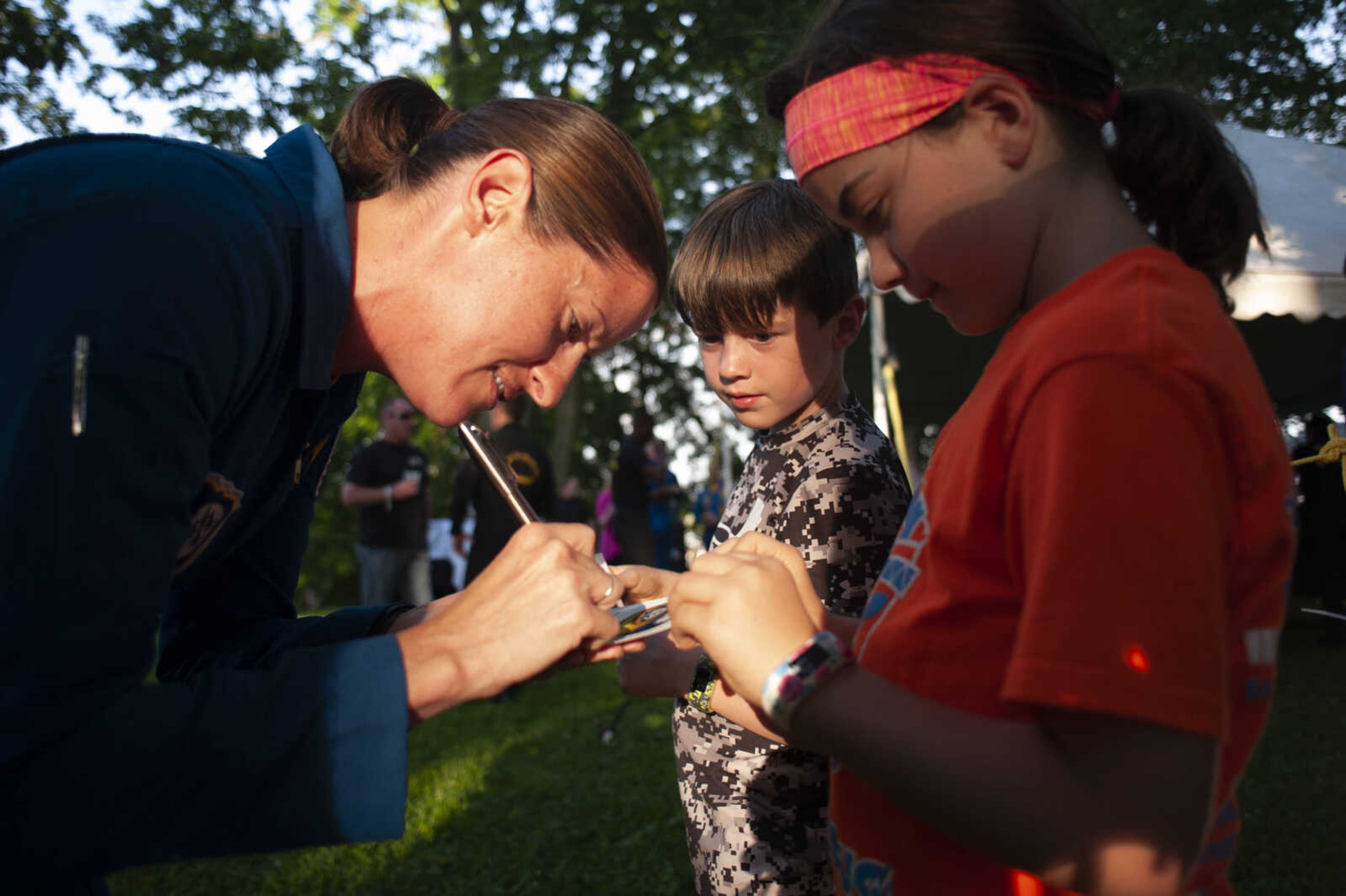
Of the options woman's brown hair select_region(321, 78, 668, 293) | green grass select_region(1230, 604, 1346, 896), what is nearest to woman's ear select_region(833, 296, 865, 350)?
woman's brown hair select_region(321, 78, 668, 293)

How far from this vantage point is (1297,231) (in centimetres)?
503

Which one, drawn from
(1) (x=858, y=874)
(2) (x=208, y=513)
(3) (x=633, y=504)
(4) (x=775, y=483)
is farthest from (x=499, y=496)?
(1) (x=858, y=874)

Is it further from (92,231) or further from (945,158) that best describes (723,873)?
(92,231)

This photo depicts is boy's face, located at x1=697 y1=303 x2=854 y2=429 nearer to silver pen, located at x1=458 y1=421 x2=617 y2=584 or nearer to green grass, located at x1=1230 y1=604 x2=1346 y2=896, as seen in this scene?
silver pen, located at x1=458 y1=421 x2=617 y2=584

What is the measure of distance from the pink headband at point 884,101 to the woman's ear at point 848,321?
86cm

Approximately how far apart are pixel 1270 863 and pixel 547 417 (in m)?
15.8

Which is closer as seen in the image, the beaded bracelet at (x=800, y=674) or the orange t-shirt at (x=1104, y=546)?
the orange t-shirt at (x=1104, y=546)

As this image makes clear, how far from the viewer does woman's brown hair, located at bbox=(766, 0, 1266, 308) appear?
109 centimetres

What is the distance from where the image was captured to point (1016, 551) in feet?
2.90

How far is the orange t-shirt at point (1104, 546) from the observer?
76 cm

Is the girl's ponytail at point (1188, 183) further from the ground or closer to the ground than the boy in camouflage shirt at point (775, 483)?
further from the ground

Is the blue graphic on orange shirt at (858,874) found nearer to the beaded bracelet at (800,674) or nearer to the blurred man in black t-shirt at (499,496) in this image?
the beaded bracelet at (800,674)

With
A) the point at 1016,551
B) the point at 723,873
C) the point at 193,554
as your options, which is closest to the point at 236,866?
the point at 723,873

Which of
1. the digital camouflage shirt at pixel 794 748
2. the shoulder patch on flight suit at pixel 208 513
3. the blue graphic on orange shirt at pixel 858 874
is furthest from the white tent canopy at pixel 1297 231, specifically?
the shoulder patch on flight suit at pixel 208 513
